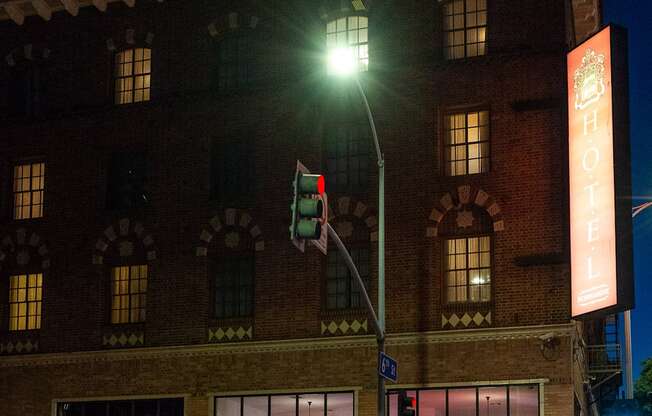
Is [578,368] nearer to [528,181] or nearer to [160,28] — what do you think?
[528,181]

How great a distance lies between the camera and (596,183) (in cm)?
3092

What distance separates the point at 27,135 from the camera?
132 feet

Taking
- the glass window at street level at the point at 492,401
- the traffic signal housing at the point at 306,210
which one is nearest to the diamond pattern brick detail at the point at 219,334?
the glass window at street level at the point at 492,401

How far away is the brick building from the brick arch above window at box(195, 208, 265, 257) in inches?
2.2

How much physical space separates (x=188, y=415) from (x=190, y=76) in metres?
10.8

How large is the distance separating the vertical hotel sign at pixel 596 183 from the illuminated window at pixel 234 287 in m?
10.1

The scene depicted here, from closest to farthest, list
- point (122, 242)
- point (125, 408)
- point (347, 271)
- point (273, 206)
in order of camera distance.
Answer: point (347, 271)
point (273, 206)
point (125, 408)
point (122, 242)

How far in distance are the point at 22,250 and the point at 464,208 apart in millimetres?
15250

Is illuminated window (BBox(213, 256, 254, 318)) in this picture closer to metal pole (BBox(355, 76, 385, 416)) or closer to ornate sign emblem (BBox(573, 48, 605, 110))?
metal pole (BBox(355, 76, 385, 416))

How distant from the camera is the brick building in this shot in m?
33.1

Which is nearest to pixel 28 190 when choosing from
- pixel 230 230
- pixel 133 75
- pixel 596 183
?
pixel 133 75

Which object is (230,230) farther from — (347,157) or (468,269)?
(468,269)

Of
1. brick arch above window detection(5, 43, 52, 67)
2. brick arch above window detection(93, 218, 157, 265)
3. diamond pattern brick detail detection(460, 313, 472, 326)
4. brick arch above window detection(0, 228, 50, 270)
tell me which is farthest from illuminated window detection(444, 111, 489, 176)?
brick arch above window detection(5, 43, 52, 67)

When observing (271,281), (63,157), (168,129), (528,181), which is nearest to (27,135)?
(63,157)
